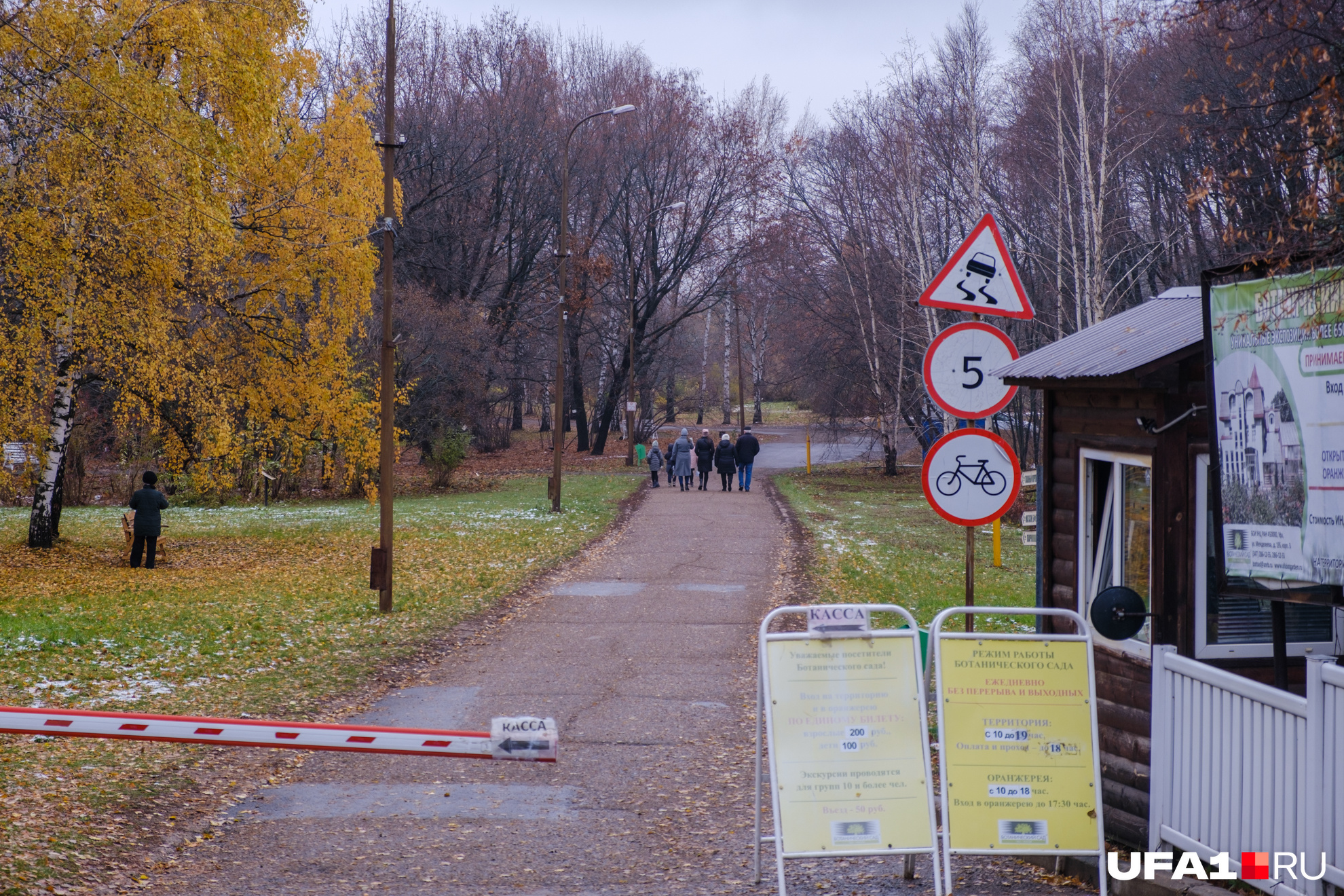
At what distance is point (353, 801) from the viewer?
6.84m

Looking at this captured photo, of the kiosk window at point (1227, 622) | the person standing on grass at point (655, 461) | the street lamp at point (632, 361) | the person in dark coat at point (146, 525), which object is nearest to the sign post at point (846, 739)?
the kiosk window at point (1227, 622)

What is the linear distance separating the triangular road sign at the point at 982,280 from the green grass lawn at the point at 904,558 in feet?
14.0

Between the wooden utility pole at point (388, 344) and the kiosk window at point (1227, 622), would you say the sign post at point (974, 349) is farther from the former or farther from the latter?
the wooden utility pole at point (388, 344)

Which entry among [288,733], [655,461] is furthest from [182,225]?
[655,461]

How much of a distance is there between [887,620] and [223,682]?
21.9 ft

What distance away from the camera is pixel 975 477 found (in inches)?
267

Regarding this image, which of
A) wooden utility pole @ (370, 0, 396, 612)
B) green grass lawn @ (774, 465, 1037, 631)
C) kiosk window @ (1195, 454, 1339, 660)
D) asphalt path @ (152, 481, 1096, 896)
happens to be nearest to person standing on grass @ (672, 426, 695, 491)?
green grass lawn @ (774, 465, 1037, 631)

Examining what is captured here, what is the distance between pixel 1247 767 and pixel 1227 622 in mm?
1404

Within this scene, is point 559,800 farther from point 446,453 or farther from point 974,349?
point 446,453

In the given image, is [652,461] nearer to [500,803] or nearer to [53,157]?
[53,157]

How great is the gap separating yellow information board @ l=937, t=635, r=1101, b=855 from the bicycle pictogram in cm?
167

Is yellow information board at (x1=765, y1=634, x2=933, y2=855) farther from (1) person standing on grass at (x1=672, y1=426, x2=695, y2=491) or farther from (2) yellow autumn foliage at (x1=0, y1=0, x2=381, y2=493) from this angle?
(1) person standing on grass at (x1=672, y1=426, x2=695, y2=491)

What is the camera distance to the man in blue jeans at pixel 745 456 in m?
32.5

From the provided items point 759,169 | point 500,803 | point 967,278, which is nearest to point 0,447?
point 500,803
